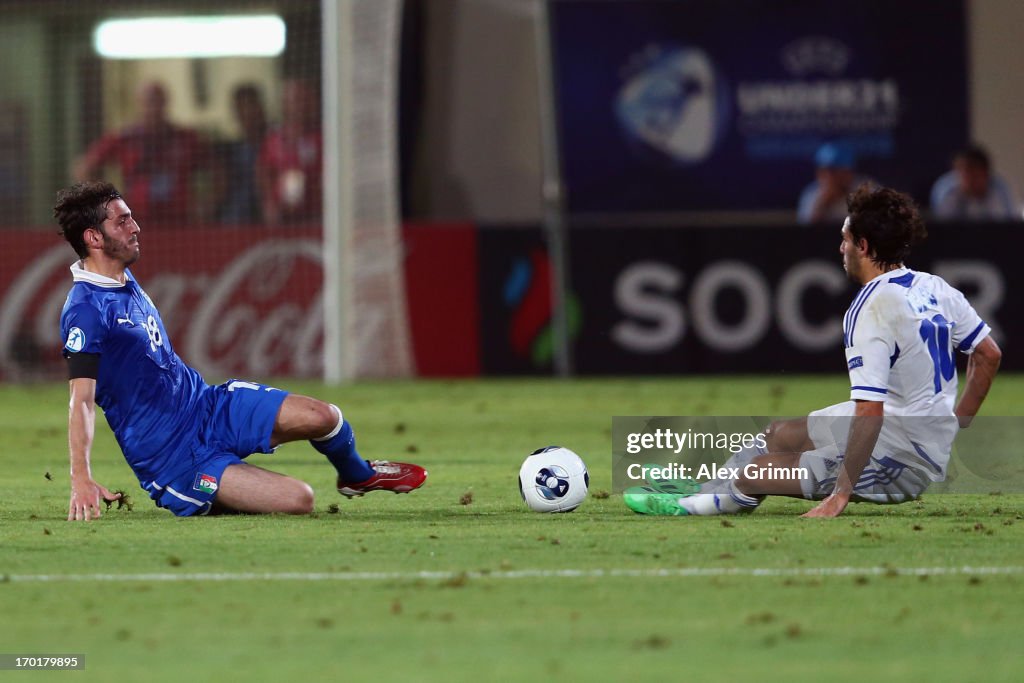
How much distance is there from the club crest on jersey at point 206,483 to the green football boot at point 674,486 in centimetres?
179

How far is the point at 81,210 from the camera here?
23.9 ft

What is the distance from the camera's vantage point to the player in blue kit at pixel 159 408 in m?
7.26

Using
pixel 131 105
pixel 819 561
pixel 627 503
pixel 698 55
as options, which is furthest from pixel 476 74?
pixel 819 561

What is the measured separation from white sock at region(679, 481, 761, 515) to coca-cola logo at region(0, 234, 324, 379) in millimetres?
9827

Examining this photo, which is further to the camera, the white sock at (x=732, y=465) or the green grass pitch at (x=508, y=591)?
the white sock at (x=732, y=465)

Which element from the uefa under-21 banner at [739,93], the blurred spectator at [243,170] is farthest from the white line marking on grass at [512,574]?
the uefa under-21 banner at [739,93]

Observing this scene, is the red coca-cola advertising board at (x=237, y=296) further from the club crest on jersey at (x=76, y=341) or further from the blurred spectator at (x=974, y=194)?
the club crest on jersey at (x=76, y=341)

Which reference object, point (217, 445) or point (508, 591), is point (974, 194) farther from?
point (508, 591)

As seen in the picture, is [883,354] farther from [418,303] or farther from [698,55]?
[698,55]

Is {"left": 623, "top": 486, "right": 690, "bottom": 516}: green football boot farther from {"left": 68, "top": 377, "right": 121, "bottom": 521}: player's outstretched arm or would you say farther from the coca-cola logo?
the coca-cola logo

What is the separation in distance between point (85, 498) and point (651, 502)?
7.43ft

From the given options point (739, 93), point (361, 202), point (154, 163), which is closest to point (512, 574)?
point (361, 202)

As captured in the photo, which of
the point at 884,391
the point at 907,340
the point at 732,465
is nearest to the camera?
the point at 884,391

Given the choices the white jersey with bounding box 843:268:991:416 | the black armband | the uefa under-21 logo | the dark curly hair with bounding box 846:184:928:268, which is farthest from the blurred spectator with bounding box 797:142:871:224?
the black armband
